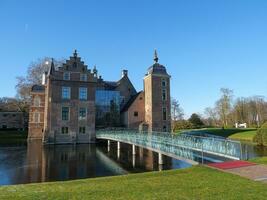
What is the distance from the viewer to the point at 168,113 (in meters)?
36.2

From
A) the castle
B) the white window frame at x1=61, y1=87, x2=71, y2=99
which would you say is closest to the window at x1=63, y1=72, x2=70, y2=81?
the castle

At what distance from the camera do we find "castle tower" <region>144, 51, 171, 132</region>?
3522cm

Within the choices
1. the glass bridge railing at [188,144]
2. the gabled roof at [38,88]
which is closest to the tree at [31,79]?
the gabled roof at [38,88]

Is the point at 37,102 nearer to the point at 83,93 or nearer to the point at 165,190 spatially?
the point at 83,93

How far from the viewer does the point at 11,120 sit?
50.0 meters

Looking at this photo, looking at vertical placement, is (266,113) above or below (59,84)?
below

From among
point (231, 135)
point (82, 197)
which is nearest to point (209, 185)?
point (82, 197)

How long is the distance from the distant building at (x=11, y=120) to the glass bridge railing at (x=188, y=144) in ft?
126

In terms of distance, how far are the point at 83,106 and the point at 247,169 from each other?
29366 millimetres

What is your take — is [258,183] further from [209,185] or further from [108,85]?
[108,85]

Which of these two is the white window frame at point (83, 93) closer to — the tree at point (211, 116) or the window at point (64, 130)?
the window at point (64, 130)

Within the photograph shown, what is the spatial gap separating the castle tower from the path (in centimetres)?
2540

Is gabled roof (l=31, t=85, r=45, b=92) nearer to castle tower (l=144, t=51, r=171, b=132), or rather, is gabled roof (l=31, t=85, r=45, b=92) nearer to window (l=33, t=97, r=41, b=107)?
window (l=33, t=97, r=41, b=107)

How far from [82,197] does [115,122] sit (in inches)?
1312
